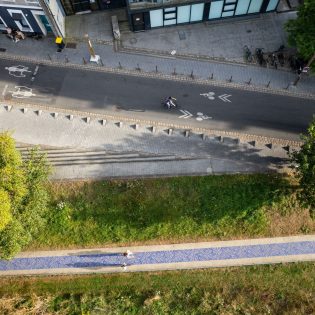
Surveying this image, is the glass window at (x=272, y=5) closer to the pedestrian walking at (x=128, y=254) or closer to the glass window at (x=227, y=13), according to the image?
the glass window at (x=227, y=13)

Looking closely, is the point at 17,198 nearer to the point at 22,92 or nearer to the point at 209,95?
the point at 22,92

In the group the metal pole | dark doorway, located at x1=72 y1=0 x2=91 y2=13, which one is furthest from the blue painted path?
dark doorway, located at x1=72 y1=0 x2=91 y2=13

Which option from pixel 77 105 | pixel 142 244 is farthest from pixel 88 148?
pixel 142 244


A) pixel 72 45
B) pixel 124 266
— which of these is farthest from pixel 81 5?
pixel 124 266

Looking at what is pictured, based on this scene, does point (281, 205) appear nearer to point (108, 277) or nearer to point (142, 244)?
point (142, 244)

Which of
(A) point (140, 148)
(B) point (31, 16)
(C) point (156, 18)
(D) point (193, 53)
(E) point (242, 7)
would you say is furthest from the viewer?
(E) point (242, 7)

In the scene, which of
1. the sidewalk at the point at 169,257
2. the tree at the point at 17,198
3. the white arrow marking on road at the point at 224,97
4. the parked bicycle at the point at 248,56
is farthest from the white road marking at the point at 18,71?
the parked bicycle at the point at 248,56

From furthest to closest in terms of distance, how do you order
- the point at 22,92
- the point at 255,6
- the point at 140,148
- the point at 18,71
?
the point at 255,6, the point at 18,71, the point at 22,92, the point at 140,148
